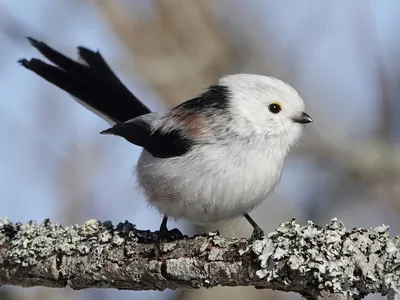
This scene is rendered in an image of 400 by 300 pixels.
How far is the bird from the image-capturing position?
2676 millimetres

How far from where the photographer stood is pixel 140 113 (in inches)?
145

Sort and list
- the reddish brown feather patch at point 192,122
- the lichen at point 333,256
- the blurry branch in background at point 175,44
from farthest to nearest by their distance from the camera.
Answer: the blurry branch in background at point 175,44 → the reddish brown feather patch at point 192,122 → the lichen at point 333,256

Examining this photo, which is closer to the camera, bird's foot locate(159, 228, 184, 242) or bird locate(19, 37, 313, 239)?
bird's foot locate(159, 228, 184, 242)

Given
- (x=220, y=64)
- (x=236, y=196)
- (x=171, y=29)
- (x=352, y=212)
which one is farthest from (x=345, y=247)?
(x=171, y=29)

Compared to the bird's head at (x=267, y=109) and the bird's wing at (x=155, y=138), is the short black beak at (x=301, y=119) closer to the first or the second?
the bird's head at (x=267, y=109)

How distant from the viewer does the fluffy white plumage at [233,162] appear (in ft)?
8.75

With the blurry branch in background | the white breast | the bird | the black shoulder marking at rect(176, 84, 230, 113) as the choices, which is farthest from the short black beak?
the blurry branch in background

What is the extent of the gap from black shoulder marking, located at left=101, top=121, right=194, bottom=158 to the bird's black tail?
45 cm

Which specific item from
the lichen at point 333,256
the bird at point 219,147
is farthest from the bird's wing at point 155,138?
the lichen at point 333,256

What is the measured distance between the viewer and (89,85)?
3658 millimetres

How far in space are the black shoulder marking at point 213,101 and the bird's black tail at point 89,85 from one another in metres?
0.70

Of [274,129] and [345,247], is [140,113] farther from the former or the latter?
[345,247]

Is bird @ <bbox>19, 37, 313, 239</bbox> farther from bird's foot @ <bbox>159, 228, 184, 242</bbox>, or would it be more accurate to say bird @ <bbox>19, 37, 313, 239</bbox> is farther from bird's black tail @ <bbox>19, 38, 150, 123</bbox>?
bird's black tail @ <bbox>19, 38, 150, 123</bbox>

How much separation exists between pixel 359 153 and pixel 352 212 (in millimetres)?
592
